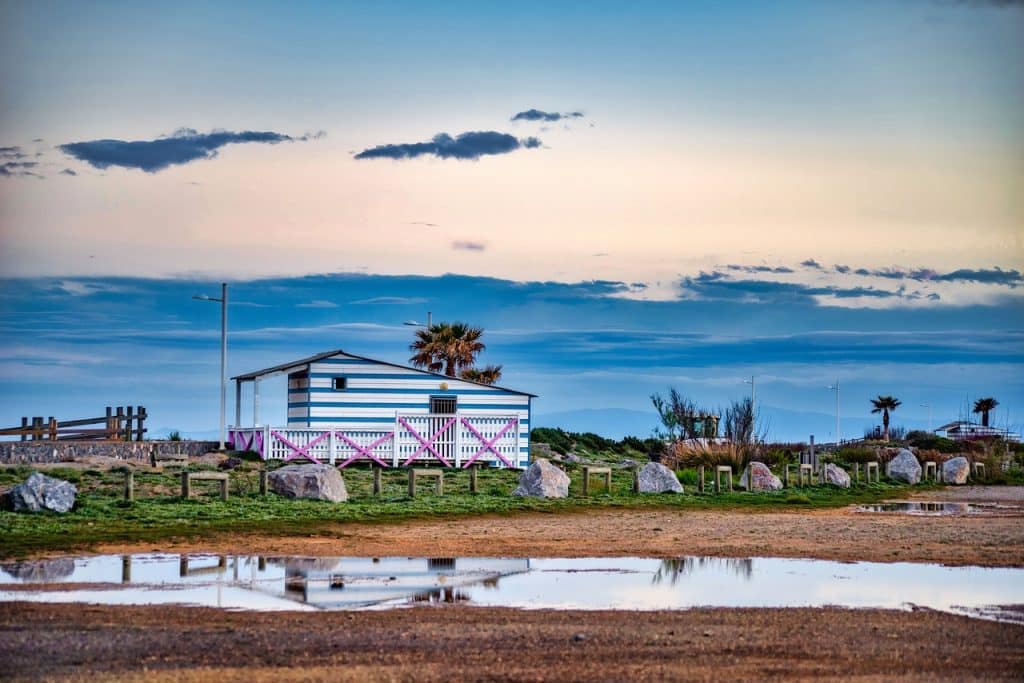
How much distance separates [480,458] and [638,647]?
33.8 m

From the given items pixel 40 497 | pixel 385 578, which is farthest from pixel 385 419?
pixel 385 578

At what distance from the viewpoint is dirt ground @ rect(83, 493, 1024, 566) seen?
18.7 m

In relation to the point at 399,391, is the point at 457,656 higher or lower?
lower

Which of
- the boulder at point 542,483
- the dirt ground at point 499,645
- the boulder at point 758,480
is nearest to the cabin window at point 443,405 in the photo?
the boulder at point 758,480

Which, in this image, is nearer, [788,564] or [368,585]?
[368,585]

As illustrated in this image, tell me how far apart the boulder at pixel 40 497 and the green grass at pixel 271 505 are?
341 millimetres

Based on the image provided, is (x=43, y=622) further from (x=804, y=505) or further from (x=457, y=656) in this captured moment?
(x=804, y=505)

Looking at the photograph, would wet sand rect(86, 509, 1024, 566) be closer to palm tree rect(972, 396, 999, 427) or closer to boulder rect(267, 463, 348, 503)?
boulder rect(267, 463, 348, 503)

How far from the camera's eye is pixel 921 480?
145 ft

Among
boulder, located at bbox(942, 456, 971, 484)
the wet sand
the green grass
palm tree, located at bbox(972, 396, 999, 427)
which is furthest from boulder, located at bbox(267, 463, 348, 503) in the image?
palm tree, located at bbox(972, 396, 999, 427)

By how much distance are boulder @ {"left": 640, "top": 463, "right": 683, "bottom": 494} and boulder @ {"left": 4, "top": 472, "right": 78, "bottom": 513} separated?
1455 cm

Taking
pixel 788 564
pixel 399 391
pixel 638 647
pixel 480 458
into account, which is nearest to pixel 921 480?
pixel 480 458

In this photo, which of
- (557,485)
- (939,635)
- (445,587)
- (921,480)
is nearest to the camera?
(939,635)

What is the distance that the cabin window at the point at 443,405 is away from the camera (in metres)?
46.6
